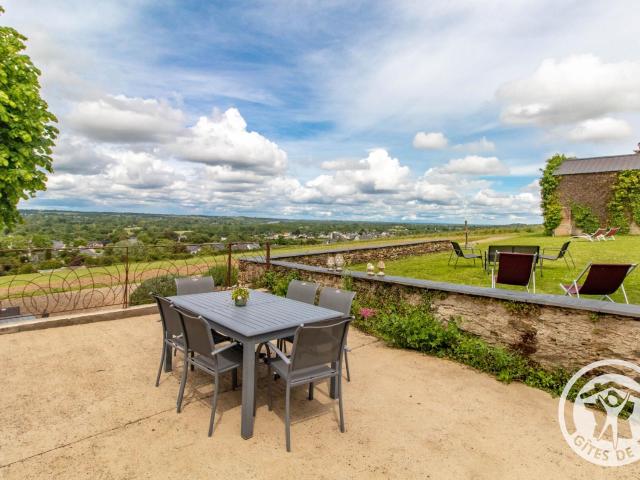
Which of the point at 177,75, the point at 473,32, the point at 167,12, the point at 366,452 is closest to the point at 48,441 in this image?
the point at 366,452

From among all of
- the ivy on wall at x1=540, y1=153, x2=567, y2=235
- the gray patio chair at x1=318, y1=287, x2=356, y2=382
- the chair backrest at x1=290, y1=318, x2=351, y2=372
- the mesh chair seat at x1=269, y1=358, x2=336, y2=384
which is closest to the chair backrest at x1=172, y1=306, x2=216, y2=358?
the mesh chair seat at x1=269, y1=358, x2=336, y2=384

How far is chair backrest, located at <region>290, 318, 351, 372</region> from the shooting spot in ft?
7.38

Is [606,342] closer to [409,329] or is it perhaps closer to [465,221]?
[409,329]

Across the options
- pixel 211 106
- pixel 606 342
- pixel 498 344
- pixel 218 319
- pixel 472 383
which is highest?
pixel 211 106

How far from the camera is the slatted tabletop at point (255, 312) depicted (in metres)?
2.56

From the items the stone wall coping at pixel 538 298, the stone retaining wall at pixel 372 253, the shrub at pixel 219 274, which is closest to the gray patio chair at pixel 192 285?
the stone wall coping at pixel 538 298

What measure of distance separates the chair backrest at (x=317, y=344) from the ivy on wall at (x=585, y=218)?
23629 millimetres

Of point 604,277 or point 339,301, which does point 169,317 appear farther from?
point 604,277

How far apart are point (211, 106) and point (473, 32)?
8108 mm

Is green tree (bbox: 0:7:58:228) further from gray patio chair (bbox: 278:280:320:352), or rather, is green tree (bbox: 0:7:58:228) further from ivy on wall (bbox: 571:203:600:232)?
ivy on wall (bbox: 571:203:600:232)

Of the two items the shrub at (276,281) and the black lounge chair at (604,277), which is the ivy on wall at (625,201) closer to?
the black lounge chair at (604,277)

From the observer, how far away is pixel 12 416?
252 centimetres

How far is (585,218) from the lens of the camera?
19797 millimetres

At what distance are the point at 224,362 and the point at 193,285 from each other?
72.1 inches
